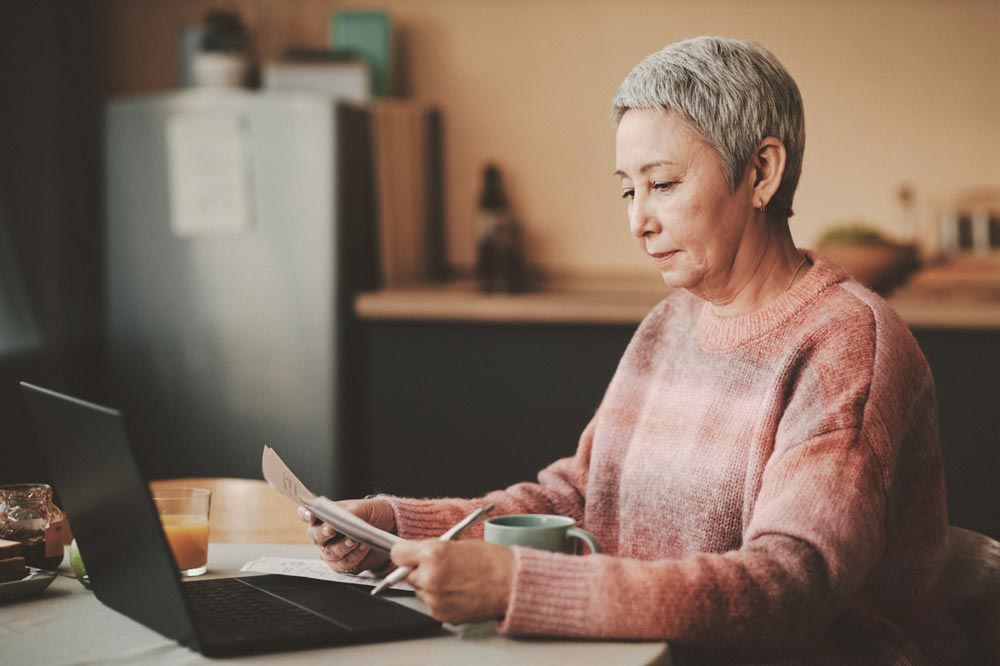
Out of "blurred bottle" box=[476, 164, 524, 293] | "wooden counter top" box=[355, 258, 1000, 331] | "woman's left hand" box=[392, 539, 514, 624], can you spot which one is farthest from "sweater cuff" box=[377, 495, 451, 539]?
"blurred bottle" box=[476, 164, 524, 293]

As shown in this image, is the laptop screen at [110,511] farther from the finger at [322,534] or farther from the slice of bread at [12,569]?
the finger at [322,534]

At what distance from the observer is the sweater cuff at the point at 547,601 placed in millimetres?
983

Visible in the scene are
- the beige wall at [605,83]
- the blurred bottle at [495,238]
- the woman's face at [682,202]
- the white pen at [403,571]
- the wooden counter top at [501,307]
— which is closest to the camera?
the white pen at [403,571]

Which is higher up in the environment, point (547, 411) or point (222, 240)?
point (222, 240)

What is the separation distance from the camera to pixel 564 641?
100cm

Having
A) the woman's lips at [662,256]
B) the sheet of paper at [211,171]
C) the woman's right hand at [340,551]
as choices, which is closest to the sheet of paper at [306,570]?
the woman's right hand at [340,551]

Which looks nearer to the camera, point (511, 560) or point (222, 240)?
point (511, 560)

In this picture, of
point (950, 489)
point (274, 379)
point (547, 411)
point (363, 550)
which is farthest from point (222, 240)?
point (363, 550)

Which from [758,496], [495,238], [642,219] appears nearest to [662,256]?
[642,219]

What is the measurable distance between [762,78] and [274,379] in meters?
2.19

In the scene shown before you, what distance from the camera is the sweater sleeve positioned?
4.37ft

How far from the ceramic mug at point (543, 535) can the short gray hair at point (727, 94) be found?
1.42 ft

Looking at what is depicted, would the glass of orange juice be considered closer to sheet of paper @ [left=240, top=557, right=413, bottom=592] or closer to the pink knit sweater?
sheet of paper @ [left=240, top=557, right=413, bottom=592]

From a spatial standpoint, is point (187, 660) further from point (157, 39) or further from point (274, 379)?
point (157, 39)
